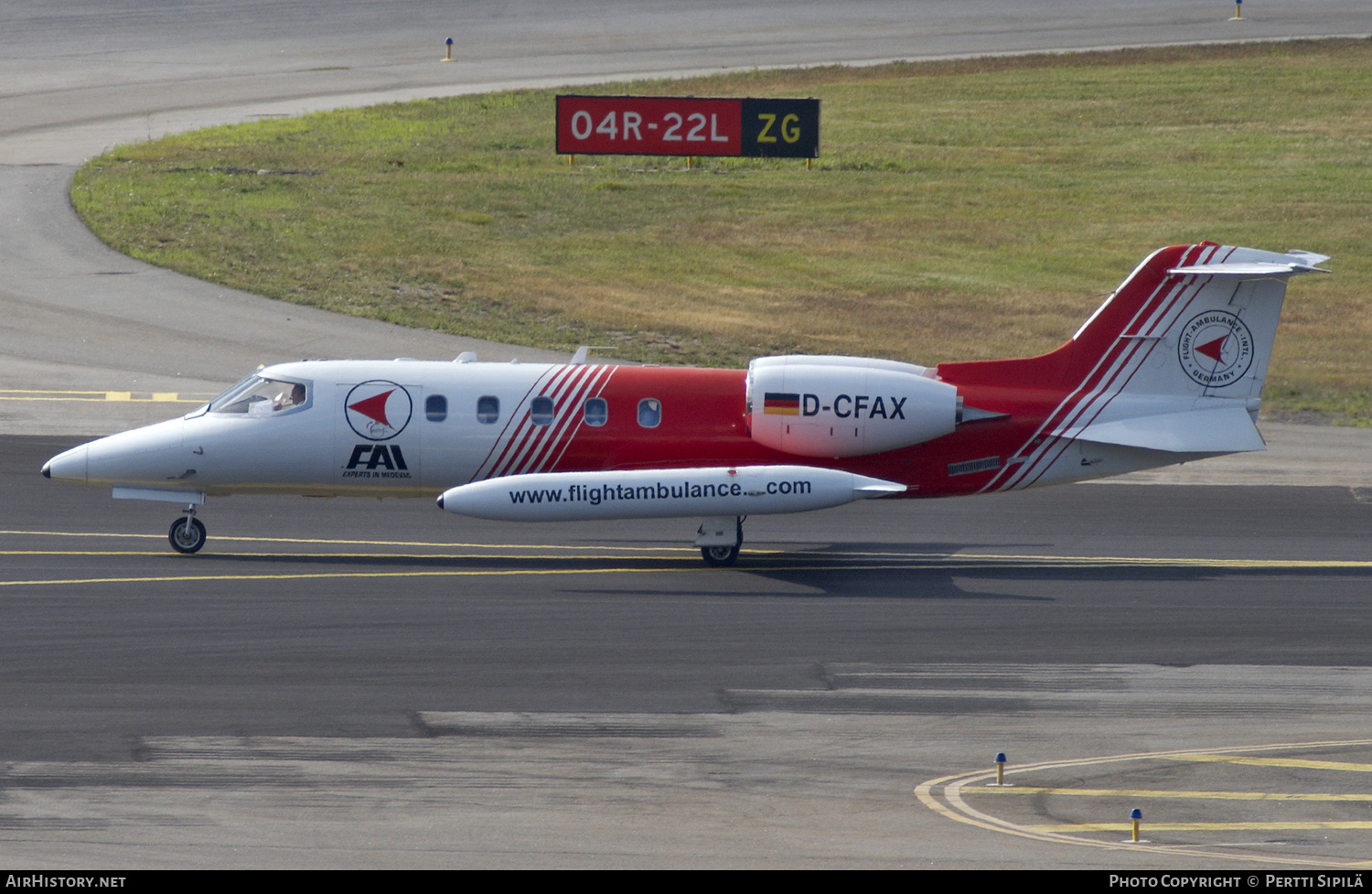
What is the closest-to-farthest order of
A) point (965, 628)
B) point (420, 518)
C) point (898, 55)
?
1. point (965, 628)
2. point (420, 518)
3. point (898, 55)

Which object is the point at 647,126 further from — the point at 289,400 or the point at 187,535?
the point at 187,535

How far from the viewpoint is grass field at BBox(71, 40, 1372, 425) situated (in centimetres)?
3847

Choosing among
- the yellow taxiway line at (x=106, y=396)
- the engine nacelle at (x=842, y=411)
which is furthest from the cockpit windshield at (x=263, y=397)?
the yellow taxiway line at (x=106, y=396)

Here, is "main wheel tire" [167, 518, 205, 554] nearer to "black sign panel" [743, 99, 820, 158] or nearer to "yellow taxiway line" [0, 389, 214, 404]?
"yellow taxiway line" [0, 389, 214, 404]

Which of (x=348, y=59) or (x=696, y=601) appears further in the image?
(x=348, y=59)

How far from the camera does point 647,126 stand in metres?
49.7

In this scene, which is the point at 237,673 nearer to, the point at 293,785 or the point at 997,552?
the point at 293,785

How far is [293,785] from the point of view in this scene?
13719 mm

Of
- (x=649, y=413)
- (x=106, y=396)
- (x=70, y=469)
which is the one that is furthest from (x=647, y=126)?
(x=70, y=469)

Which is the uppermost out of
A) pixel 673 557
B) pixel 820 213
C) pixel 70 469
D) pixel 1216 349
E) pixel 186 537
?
pixel 820 213

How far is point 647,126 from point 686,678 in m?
35.3

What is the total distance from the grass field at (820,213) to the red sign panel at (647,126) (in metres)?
1.33

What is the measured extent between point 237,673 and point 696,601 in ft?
18.9
